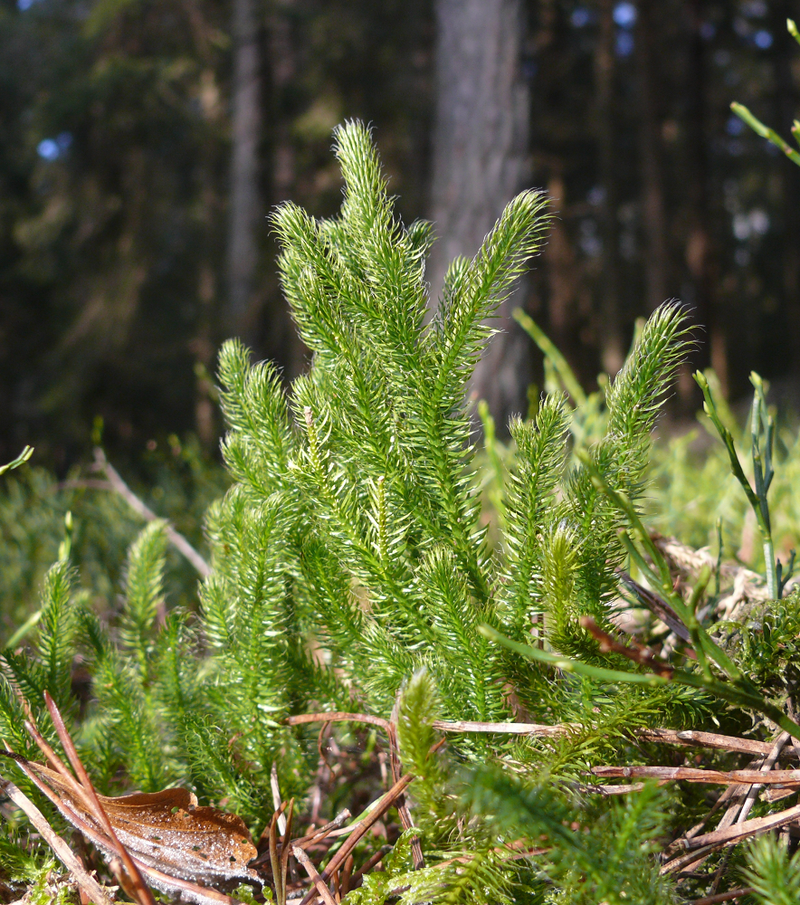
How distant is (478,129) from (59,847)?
388cm

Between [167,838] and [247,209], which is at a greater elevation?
[247,209]

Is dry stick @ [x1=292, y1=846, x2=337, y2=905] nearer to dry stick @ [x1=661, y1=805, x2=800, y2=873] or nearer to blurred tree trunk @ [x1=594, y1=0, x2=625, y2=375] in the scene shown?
dry stick @ [x1=661, y1=805, x2=800, y2=873]

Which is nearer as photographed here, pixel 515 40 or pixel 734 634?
pixel 734 634

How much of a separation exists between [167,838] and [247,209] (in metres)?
7.48

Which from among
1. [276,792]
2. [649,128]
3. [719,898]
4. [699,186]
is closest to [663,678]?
[719,898]

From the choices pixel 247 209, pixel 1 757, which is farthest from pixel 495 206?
pixel 247 209

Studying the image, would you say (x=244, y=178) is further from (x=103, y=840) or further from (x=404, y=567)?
(x=103, y=840)

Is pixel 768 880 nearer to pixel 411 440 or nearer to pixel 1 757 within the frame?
pixel 411 440

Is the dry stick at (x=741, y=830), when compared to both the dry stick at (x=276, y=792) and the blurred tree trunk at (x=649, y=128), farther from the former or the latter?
the blurred tree trunk at (x=649, y=128)

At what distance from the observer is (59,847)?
71 centimetres

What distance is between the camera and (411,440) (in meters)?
0.74

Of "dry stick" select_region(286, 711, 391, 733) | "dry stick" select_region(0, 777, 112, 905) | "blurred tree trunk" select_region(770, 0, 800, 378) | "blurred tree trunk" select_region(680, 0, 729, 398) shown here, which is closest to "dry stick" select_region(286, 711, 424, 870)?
"dry stick" select_region(286, 711, 391, 733)

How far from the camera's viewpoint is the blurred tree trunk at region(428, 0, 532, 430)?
3.73m

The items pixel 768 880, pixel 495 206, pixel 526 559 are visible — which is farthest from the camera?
pixel 495 206
